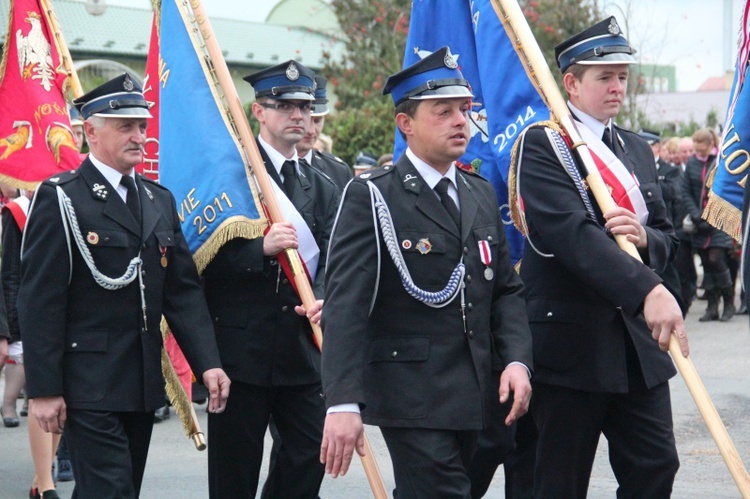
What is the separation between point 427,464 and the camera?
426 cm

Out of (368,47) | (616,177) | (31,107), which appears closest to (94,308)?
(616,177)

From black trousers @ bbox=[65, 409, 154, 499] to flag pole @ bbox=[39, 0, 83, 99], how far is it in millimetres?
2958

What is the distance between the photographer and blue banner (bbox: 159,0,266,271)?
19.5 ft

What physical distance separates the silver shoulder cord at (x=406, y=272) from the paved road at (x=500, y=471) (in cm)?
293

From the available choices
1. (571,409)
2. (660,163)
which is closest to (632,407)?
(571,409)

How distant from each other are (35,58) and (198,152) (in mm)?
2096

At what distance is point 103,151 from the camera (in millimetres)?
5363

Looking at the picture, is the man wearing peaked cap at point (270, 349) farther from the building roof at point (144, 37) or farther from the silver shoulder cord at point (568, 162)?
the building roof at point (144, 37)

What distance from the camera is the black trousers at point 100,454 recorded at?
16.3 ft

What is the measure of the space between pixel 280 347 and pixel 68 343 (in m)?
0.99

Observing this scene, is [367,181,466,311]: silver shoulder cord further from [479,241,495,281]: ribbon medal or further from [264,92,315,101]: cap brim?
[264,92,315,101]: cap brim

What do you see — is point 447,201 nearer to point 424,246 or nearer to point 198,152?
point 424,246

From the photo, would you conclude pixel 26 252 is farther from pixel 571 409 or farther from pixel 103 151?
pixel 571 409

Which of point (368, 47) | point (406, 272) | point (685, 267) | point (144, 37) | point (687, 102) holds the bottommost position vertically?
point (685, 267)
